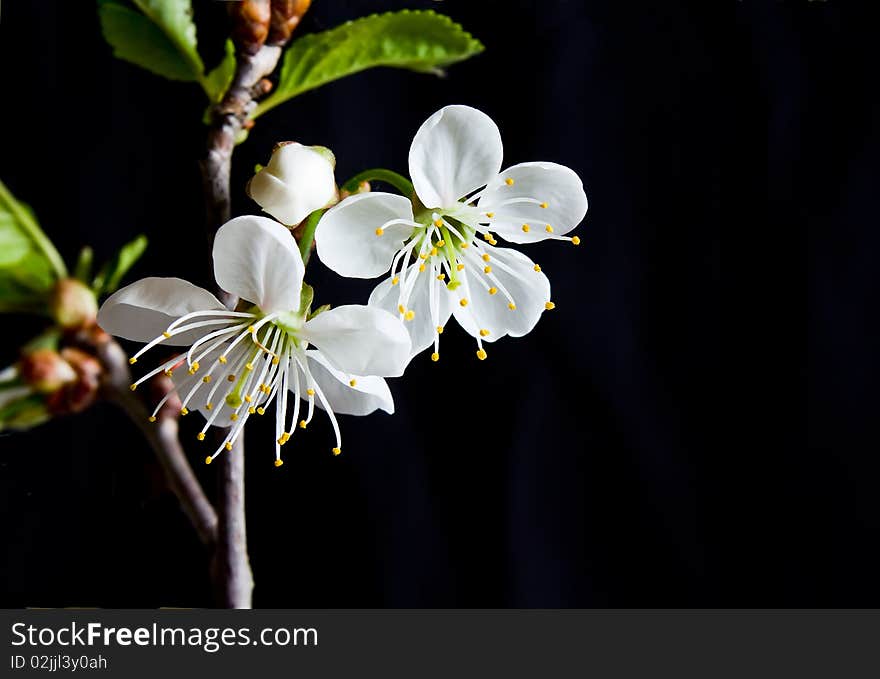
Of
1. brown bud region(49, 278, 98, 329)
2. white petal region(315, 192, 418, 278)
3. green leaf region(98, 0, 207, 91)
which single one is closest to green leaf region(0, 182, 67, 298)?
brown bud region(49, 278, 98, 329)

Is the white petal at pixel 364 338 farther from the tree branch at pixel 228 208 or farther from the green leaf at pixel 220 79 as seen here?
the green leaf at pixel 220 79

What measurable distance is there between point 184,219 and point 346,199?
39cm

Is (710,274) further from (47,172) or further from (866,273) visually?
(47,172)

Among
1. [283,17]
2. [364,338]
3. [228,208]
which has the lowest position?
[364,338]

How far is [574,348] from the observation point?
2.85 ft

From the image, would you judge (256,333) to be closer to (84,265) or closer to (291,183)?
(291,183)

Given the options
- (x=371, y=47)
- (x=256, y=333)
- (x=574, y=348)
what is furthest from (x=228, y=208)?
(x=574, y=348)

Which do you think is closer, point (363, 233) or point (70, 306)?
point (363, 233)

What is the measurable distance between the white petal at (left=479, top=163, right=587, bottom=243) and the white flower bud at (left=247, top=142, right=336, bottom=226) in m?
0.10

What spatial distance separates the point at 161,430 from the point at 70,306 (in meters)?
0.12

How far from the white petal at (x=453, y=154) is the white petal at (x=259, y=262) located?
0.27 feet

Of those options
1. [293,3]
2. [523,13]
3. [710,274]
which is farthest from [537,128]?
[293,3]

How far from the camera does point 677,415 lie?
2.89 ft

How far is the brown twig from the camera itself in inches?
21.5
